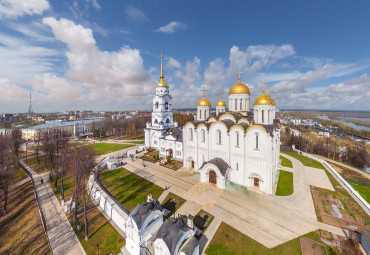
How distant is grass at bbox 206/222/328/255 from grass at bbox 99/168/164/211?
24.4ft

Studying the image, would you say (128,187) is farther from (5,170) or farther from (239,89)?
(239,89)

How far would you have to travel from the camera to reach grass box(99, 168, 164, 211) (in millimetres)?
15477

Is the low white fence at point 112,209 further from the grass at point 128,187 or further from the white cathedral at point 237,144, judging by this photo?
the white cathedral at point 237,144

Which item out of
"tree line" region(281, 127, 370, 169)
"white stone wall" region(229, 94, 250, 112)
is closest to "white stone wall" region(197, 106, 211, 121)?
"white stone wall" region(229, 94, 250, 112)

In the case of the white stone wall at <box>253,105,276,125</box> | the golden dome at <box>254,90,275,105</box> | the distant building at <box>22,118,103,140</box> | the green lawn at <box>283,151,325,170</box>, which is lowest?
the green lawn at <box>283,151,325,170</box>

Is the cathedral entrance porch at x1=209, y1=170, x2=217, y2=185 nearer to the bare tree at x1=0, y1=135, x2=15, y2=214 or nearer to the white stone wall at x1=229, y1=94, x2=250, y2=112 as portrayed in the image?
the white stone wall at x1=229, y1=94, x2=250, y2=112

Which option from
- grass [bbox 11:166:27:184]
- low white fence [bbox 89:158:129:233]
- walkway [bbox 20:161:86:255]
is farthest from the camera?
grass [bbox 11:166:27:184]

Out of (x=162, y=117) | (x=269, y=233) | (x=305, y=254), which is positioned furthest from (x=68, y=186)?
(x=305, y=254)

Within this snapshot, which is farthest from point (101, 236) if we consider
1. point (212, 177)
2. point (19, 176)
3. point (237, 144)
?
point (19, 176)

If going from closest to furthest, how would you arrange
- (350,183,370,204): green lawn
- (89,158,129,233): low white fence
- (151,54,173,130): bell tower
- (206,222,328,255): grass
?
(206,222,328,255): grass
(89,158,129,233): low white fence
(350,183,370,204): green lawn
(151,54,173,130): bell tower

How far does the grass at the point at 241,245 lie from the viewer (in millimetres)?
9906

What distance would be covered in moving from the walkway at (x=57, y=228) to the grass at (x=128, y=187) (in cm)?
423

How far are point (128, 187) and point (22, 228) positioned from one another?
9.04 metres

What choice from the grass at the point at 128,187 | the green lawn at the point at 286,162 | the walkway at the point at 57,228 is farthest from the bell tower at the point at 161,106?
the green lawn at the point at 286,162
